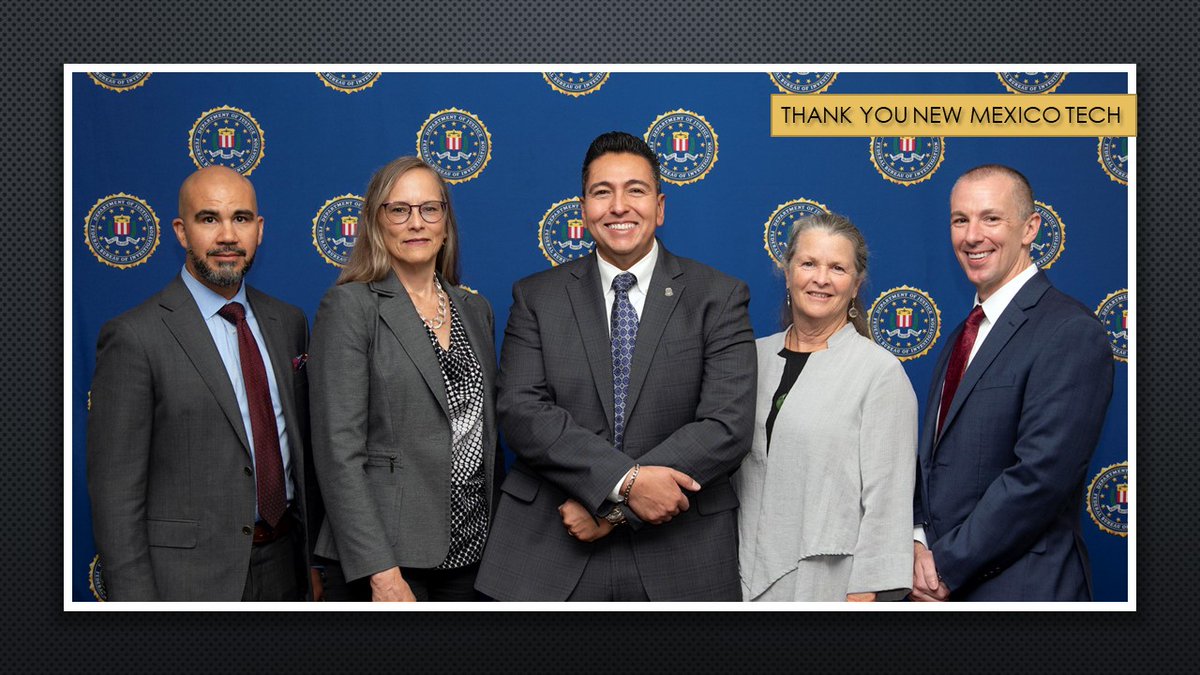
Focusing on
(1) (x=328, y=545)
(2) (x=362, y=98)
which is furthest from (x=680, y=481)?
(2) (x=362, y=98)

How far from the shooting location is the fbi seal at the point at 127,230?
9.20 feet

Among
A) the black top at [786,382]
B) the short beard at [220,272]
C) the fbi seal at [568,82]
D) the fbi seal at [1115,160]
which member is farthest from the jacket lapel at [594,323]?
the fbi seal at [1115,160]

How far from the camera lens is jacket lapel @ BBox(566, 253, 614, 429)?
260 cm

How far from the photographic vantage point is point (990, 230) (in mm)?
2760

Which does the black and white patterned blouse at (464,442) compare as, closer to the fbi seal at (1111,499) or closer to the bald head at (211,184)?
the bald head at (211,184)

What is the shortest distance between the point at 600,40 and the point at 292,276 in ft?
3.57

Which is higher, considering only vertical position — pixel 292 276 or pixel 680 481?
pixel 292 276

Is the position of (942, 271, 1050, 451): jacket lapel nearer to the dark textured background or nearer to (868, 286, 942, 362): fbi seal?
(868, 286, 942, 362): fbi seal

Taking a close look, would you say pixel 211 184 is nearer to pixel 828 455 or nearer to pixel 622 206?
pixel 622 206

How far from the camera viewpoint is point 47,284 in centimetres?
289

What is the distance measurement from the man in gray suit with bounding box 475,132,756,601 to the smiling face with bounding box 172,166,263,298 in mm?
728

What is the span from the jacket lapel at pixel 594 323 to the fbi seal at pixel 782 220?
506 mm
